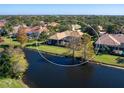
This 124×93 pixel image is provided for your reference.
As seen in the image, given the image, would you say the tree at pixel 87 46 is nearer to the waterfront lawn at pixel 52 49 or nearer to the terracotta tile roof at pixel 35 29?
the waterfront lawn at pixel 52 49

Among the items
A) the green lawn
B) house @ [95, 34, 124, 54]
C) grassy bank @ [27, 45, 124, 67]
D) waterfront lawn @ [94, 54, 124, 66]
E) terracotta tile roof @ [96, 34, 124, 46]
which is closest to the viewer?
the green lawn

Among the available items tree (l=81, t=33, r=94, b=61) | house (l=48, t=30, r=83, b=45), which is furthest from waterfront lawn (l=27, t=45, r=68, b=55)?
tree (l=81, t=33, r=94, b=61)

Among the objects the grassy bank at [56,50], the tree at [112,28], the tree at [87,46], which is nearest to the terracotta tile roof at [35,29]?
the grassy bank at [56,50]

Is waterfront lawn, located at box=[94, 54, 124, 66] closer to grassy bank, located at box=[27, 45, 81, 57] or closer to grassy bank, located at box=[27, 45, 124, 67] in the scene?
grassy bank, located at box=[27, 45, 124, 67]

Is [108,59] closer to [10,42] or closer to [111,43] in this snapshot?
[111,43]
